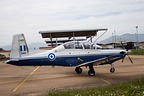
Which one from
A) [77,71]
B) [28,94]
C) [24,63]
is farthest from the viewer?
[77,71]

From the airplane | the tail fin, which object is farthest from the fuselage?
the tail fin

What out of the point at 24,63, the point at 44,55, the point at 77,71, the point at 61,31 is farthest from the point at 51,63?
the point at 61,31

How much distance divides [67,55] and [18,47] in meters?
3.30

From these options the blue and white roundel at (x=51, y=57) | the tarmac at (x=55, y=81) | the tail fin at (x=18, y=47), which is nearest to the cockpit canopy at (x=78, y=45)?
the blue and white roundel at (x=51, y=57)

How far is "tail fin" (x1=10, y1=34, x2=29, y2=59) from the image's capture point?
16953 mm

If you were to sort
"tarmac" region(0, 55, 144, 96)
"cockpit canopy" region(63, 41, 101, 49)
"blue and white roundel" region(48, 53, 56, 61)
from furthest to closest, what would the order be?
"cockpit canopy" region(63, 41, 101, 49)
"blue and white roundel" region(48, 53, 56, 61)
"tarmac" region(0, 55, 144, 96)

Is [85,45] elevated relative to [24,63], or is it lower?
elevated

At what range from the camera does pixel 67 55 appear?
57.5ft

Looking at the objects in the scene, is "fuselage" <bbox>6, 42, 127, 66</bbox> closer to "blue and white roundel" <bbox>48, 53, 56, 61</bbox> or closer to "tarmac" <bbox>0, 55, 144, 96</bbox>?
"blue and white roundel" <bbox>48, 53, 56, 61</bbox>

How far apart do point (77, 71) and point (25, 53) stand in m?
4.58

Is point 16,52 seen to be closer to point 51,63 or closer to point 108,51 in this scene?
point 51,63

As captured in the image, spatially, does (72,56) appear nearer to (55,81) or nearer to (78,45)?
(78,45)

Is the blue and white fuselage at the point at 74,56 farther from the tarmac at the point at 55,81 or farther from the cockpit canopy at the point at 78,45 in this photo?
the tarmac at the point at 55,81

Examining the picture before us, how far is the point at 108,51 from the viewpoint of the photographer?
17.4 metres
